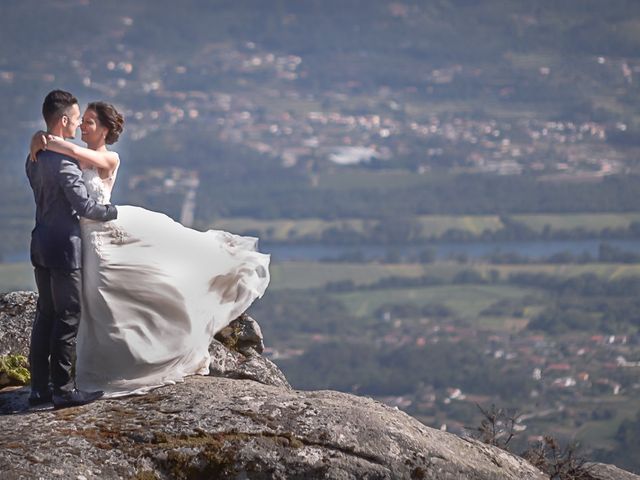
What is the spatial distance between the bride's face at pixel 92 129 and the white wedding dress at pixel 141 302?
10.3 inches

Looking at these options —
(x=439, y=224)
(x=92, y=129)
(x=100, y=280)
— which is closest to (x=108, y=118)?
(x=92, y=129)

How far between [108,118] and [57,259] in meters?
1.20

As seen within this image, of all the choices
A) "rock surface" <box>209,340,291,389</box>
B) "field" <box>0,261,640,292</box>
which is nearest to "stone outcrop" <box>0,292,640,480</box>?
"rock surface" <box>209,340,291,389</box>

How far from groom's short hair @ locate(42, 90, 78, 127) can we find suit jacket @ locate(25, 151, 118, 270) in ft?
0.86

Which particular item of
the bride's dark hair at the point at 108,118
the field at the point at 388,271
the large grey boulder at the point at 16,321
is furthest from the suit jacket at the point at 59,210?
the field at the point at 388,271

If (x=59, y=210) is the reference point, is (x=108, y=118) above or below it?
above

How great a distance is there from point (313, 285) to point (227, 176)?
53088 millimetres

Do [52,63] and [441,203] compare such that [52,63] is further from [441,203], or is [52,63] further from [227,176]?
[441,203]

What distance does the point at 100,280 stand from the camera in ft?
31.3

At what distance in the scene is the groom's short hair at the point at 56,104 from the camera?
927cm

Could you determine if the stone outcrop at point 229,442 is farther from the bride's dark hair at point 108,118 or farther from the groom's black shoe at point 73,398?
the bride's dark hair at point 108,118

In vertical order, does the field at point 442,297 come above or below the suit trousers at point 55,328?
below

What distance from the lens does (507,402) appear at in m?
66.1

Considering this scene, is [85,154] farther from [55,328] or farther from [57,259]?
[55,328]
